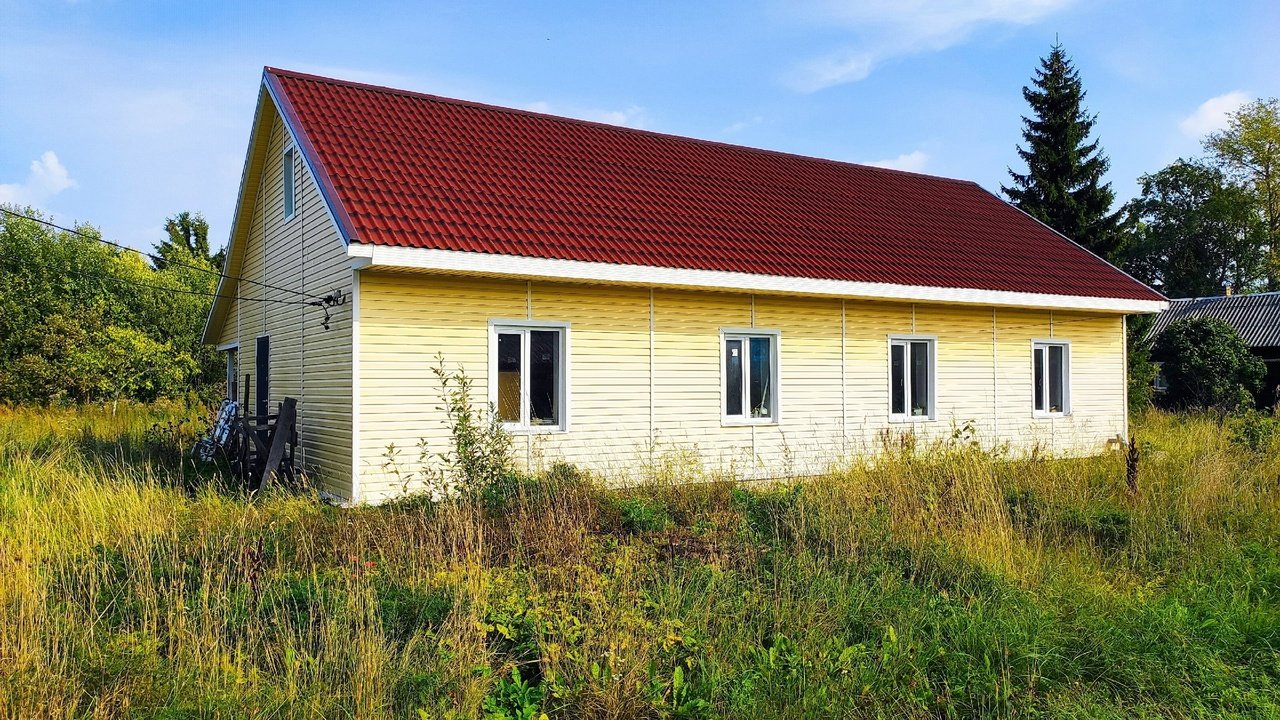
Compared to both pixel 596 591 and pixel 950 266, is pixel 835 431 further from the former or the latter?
pixel 596 591

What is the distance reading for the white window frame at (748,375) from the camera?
12.7 meters

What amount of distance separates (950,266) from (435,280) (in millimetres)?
9302

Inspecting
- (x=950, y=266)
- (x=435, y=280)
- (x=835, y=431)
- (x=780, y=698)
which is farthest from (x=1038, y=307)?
(x=780, y=698)

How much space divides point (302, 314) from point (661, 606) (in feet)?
29.3

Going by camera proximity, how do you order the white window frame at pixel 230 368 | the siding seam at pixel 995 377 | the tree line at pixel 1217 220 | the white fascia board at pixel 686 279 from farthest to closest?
the tree line at pixel 1217 220 < the white window frame at pixel 230 368 < the siding seam at pixel 995 377 < the white fascia board at pixel 686 279

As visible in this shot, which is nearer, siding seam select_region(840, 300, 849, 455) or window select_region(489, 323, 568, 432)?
window select_region(489, 323, 568, 432)

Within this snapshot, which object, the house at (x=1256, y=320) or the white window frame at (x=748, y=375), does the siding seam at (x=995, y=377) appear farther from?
the house at (x=1256, y=320)

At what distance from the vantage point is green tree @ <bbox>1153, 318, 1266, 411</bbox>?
23594mm

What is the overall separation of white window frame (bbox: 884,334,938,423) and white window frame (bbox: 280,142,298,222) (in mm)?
9806

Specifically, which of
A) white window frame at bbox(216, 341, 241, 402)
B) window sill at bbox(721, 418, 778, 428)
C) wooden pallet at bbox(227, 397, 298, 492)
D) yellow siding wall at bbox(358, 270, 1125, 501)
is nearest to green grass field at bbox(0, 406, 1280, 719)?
wooden pallet at bbox(227, 397, 298, 492)

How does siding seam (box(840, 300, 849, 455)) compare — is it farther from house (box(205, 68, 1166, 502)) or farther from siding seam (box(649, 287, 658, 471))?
siding seam (box(649, 287, 658, 471))

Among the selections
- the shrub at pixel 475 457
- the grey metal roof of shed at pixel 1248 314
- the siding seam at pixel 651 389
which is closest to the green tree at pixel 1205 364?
the grey metal roof of shed at pixel 1248 314

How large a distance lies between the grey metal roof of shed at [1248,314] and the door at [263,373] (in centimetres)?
2951

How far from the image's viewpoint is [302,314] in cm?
1234
